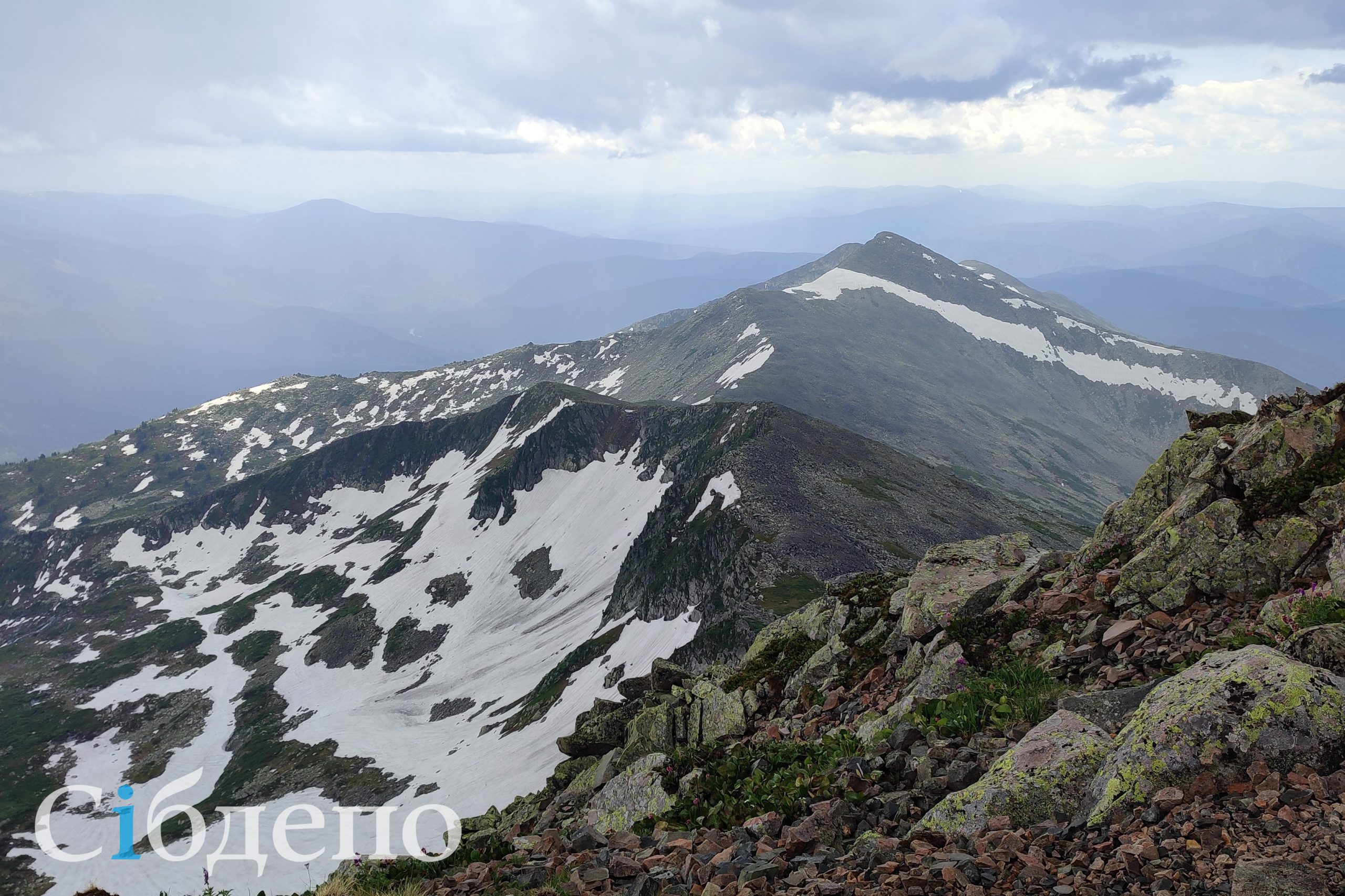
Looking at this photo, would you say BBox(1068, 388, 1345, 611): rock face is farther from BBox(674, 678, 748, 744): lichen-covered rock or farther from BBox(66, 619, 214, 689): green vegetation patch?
BBox(66, 619, 214, 689): green vegetation patch

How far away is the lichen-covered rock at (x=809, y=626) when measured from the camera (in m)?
24.9

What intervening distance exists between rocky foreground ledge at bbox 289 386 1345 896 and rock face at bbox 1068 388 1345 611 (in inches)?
1.8

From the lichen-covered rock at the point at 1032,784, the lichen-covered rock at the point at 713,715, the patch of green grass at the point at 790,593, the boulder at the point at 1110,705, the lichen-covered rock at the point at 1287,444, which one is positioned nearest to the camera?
the lichen-covered rock at the point at 1032,784

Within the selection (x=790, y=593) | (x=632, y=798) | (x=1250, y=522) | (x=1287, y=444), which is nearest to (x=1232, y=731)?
(x=1250, y=522)

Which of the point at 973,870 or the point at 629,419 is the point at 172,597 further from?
the point at 973,870

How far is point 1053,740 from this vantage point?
10750mm

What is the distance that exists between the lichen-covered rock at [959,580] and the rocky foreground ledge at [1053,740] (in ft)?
0.39

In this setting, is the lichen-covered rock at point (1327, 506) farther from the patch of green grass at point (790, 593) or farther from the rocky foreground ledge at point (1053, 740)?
the patch of green grass at point (790, 593)

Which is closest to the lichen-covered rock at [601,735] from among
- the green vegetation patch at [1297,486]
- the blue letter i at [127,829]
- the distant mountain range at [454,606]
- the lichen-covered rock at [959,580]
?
the lichen-covered rock at [959,580]

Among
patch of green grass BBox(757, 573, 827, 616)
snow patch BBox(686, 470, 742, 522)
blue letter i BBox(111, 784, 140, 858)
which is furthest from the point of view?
snow patch BBox(686, 470, 742, 522)

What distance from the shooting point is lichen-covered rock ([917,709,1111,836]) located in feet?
32.7

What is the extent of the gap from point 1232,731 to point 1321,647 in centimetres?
249

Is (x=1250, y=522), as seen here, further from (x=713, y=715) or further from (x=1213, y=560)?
(x=713, y=715)

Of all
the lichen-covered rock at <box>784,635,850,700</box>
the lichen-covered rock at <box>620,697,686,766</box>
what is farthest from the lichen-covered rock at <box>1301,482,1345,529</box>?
the lichen-covered rock at <box>620,697,686,766</box>
